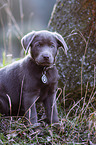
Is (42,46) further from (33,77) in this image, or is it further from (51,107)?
(51,107)

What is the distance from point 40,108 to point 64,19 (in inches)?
65.0

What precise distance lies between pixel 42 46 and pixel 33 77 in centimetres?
43

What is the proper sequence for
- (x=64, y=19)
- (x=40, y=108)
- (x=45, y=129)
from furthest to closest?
1. (x=64, y=19)
2. (x=40, y=108)
3. (x=45, y=129)

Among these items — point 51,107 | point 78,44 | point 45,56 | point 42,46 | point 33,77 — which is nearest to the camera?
point 45,56

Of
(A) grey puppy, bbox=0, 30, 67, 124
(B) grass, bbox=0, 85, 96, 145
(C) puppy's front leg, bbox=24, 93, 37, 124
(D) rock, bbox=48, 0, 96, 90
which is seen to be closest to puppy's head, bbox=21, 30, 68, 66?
(A) grey puppy, bbox=0, 30, 67, 124

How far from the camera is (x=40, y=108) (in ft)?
12.0

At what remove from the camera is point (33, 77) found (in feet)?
9.61

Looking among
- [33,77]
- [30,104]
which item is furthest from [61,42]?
[30,104]

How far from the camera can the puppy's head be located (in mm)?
2725

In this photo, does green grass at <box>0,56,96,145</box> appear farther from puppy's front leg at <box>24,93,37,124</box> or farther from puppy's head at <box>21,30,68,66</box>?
puppy's head at <box>21,30,68,66</box>

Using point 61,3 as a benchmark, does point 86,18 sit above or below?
below

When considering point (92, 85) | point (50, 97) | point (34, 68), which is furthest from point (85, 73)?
point (34, 68)

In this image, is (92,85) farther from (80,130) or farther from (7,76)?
(7,76)

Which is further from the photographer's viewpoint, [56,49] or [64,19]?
[64,19]
